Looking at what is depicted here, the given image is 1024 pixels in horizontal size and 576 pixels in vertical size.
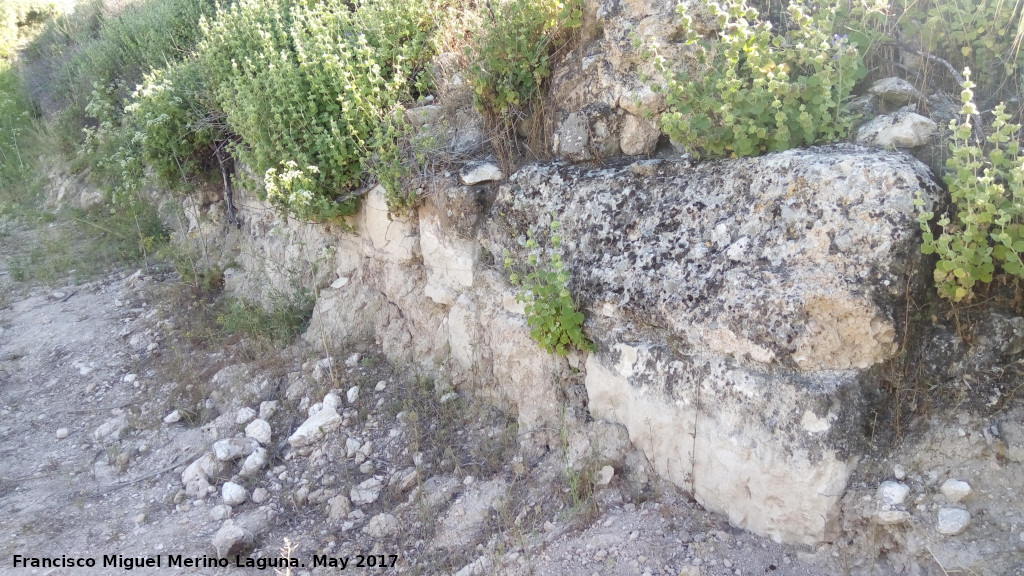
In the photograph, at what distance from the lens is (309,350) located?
5.11 m

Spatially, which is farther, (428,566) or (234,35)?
(234,35)

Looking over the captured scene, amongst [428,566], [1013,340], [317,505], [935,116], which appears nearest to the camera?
[1013,340]

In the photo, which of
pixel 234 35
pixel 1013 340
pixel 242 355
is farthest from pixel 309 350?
pixel 1013 340

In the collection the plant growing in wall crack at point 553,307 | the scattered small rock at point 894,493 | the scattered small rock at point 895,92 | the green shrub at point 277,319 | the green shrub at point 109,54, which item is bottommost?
the green shrub at point 277,319

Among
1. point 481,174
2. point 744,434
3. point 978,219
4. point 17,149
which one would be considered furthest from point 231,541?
point 17,149

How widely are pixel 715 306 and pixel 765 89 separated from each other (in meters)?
0.92

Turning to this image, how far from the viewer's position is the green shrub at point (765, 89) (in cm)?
288

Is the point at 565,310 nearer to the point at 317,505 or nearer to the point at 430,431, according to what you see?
the point at 430,431

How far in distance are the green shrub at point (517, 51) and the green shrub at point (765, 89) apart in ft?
3.15

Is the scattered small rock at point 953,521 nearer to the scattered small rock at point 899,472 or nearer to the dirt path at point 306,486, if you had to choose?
the scattered small rock at point 899,472

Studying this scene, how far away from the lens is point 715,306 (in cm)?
289

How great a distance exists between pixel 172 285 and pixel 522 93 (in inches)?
164

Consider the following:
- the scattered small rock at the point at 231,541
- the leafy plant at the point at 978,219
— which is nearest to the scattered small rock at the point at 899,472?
the leafy plant at the point at 978,219

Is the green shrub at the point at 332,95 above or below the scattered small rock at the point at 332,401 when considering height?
above
